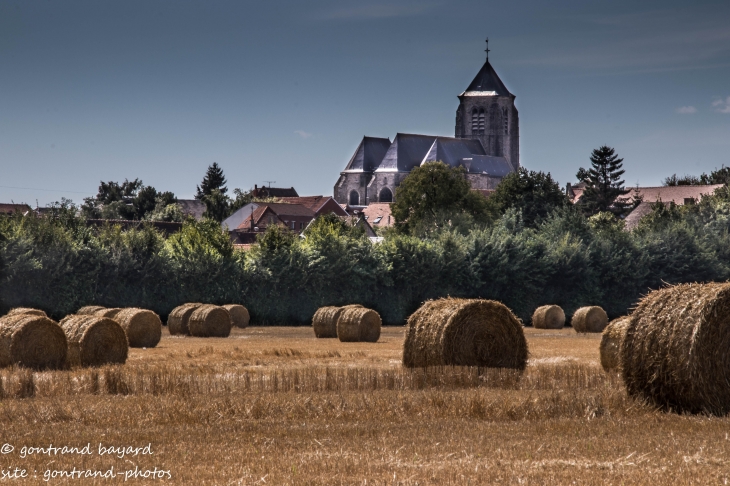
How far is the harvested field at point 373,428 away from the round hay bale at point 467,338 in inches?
52.1

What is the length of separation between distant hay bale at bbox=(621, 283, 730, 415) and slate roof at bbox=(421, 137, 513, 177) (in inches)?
4840

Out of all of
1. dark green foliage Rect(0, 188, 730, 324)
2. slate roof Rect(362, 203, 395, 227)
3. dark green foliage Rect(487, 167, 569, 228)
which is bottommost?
dark green foliage Rect(0, 188, 730, 324)

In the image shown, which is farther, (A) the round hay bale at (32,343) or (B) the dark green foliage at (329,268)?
(B) the dark green foliage at (329,268)

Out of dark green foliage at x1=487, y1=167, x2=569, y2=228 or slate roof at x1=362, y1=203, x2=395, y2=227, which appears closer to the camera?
dark green foliage at x1=487, y1=167, x2=569, y2=228

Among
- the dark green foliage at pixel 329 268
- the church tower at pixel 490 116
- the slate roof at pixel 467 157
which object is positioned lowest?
the dark green foliage at pixel 329 268

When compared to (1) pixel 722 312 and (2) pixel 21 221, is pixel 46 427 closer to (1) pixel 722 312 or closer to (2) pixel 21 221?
(1) pixel 722 312

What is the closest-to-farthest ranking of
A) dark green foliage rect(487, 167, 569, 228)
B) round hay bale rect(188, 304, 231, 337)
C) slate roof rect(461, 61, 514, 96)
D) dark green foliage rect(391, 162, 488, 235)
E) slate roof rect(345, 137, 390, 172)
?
round hay bale rect(188, 304, 231, 337) < dark green foliage rect(487, 167, 569, 228) < dark green foliage rect(391, 162, 488, 235) < slate roof rect(345, 137, 390, 172) < slate roof rect(461, 61, 514, 96)

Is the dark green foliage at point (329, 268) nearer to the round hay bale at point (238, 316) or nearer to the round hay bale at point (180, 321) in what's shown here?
the round hay bale at point (238, 316)

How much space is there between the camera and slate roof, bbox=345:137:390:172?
477 feet

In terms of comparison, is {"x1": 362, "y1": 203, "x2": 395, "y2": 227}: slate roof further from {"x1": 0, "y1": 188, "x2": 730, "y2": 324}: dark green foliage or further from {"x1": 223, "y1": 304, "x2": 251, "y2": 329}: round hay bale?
{"x1": 223, "y1": 304, "x2": 251, "y2": 329}: round hay bale

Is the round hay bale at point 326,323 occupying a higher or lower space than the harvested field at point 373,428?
higher

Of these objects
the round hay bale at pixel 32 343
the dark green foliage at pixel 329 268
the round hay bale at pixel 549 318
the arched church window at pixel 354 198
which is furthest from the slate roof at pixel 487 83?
the round hay bale at pixel 32 343

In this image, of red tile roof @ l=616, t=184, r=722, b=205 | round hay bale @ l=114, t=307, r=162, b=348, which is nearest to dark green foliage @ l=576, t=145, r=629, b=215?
red tile roof @ l=616, t=184, r=722, b=205

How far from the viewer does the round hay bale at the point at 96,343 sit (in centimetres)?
2241
